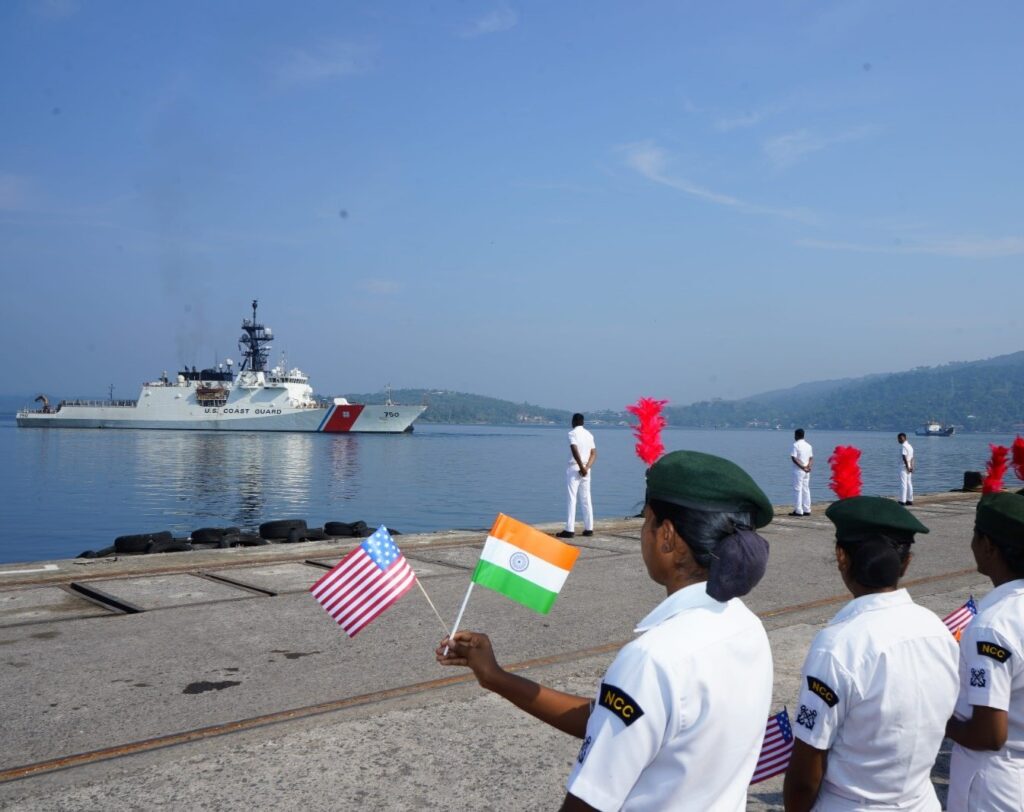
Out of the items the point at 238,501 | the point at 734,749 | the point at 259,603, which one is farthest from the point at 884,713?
the point at 238,501

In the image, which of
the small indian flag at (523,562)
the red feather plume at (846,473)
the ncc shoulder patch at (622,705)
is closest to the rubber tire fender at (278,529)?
the red feather plume at (846,473)

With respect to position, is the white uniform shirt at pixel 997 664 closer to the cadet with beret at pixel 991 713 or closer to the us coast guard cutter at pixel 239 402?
the cadet with beret at pixel 991 713

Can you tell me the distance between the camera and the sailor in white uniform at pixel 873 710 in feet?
8.31

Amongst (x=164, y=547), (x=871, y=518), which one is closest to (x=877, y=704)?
(x=871, y=518)

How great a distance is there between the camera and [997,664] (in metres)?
2.94

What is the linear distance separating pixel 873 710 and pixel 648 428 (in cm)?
1197

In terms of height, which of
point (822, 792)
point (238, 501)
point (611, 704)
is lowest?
point (238, 501)

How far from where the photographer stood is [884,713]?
2520mm

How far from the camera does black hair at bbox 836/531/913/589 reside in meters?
2.79

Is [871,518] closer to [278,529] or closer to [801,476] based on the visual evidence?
[278,529]

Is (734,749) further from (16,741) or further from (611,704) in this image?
(16,741)

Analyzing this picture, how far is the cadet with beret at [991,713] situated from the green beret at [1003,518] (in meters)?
0.21

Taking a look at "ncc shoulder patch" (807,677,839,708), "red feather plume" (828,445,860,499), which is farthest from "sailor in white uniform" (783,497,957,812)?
"red feather plume" (828,445,860,499)

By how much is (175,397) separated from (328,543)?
293ft
